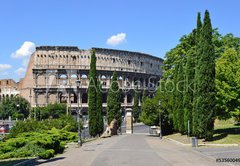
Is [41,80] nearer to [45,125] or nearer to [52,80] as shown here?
[52,80]

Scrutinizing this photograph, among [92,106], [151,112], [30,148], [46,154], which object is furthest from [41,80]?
[46,154]

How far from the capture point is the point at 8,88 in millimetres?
128750

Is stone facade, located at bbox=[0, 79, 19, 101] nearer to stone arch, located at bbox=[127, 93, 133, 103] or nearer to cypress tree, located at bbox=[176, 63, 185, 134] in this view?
stone arch, located at bbox=[127, 93, 133, 103]

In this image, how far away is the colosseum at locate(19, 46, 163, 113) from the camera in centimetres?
11012

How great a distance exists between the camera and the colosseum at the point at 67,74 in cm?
11012

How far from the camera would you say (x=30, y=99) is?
111500mm

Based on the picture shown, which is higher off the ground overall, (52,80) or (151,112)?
(52,80)

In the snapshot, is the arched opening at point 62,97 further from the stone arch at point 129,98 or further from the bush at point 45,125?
the bush at point 45,125

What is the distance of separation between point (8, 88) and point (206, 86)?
108126mm

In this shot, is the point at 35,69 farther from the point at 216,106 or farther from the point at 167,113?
the point at 216,106

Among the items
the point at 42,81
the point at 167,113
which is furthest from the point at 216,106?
the point at 42,81

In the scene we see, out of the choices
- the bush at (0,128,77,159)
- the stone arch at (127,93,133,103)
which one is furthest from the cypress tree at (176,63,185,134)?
the stone arch at (127,93,133,103)

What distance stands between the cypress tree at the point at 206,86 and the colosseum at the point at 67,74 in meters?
77.8

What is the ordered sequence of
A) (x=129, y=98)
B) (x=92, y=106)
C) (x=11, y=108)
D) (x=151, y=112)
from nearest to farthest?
(x=92, y=106) < (x=151, y=112) < (x=11, y=108) < (x=129, y=98)
